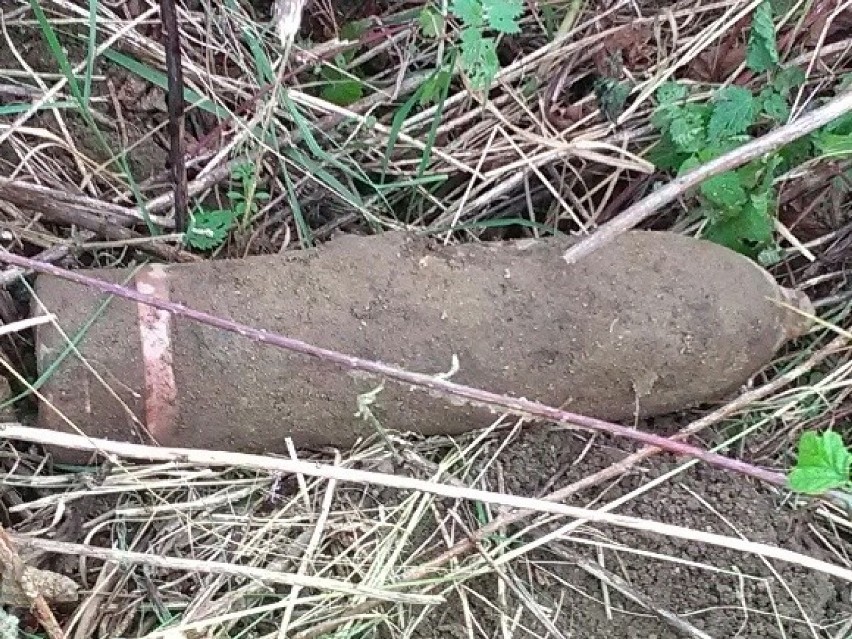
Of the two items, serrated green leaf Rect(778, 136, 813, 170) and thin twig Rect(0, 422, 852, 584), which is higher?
serrated green leaf Rect(778, 136, 813, 170)

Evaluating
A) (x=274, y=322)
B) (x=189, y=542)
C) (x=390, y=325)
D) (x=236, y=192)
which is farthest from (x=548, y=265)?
(x=189, y=542)

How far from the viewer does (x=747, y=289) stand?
125 centimetres

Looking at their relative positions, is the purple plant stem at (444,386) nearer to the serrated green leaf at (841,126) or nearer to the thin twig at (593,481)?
the thin twig at (593,481)

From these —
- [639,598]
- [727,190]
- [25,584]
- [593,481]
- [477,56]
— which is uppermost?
[477,56]

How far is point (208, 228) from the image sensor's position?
4.30ft

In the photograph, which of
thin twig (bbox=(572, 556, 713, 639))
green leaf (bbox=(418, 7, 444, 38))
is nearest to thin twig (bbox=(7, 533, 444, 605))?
thin twig (bbox=(572, 556, 713, 639))

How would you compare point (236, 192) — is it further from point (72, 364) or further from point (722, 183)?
point (722, 183)

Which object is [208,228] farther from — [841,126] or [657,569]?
[841,126]

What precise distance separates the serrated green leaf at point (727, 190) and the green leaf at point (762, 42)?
0.18m

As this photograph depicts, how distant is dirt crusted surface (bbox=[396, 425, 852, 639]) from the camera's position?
3.98 feet

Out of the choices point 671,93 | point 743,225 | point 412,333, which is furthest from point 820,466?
point 671,93

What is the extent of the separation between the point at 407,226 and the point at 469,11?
0.31 metres

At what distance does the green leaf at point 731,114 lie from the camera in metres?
1.34

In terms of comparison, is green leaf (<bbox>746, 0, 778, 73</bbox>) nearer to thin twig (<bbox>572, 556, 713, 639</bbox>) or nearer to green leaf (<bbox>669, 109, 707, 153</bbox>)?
green leaf (<bbox>669, 109, 707, 153</bbox>)
